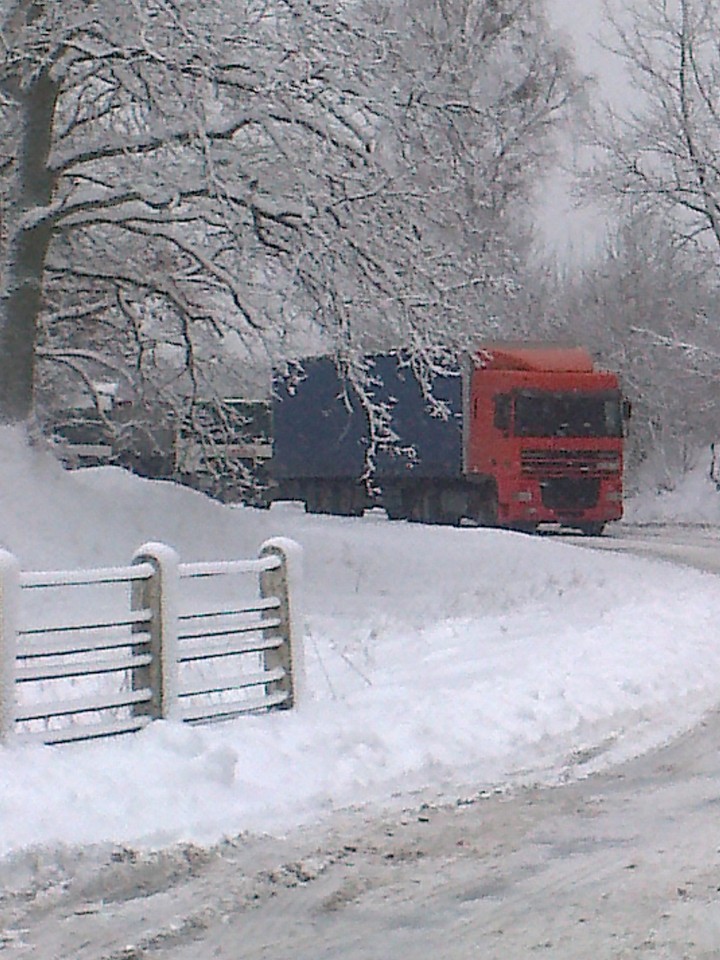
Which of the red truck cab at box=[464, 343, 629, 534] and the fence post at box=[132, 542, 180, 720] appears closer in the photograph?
the fence post at box=[132, 542, 180, 720]

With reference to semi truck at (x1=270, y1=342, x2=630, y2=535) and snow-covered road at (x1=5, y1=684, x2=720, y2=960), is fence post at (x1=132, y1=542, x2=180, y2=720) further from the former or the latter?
semi truck at (x1=270, y1=342, x2=630, y2=535)

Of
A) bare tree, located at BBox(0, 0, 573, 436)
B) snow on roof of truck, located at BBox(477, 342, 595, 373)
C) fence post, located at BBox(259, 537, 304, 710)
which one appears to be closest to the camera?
fence post, located at BBox(259, 537, 304, 710)

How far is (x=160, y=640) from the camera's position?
398 inches

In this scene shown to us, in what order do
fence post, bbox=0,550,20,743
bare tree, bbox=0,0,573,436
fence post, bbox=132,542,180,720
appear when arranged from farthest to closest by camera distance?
bare tree, bbox=0,0,573,436, fence post, bbox=132,542,180,720, fence post, bbox=0,550,20,743

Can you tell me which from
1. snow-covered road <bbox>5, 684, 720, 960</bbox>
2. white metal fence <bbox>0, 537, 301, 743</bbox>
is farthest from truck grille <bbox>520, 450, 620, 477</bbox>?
snow-covered road <bbox>5, 684, 720, 960</bbox>

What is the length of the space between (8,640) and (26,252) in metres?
12.1

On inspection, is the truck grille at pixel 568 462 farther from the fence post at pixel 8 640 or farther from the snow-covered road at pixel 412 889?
the fence post at pixel 8 640

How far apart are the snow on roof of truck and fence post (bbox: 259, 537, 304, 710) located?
20991 mm

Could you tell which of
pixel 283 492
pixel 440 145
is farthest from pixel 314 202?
pixel 283 492

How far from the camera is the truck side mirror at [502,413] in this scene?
32.5 m

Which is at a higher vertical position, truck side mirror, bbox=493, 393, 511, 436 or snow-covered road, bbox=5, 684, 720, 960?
truck side mirror, bbox=493, 393, 511, 436

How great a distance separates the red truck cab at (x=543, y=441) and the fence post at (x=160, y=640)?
870 inches

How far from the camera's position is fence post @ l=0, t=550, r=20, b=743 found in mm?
8977

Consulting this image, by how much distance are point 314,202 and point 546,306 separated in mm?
35333
